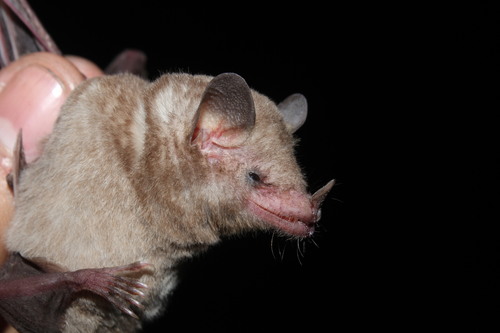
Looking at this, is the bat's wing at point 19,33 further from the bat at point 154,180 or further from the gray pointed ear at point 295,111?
the gray pointed ear at point 295,111

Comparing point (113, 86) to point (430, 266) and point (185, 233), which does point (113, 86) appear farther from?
point (430, 266)

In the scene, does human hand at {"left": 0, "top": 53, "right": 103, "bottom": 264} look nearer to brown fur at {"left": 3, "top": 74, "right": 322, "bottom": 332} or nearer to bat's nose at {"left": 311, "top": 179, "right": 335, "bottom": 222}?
brown fur at {"left": 3, "top": 74, "right": 322, "bottom": 332}

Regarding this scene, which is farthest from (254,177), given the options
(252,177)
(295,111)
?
(295,111)

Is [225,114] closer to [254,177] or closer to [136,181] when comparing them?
[254,177]

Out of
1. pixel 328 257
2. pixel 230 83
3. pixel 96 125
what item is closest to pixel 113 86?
pixel 96 125

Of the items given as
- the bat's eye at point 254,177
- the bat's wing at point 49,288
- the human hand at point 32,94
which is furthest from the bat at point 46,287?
the bat's eye at point 254,177

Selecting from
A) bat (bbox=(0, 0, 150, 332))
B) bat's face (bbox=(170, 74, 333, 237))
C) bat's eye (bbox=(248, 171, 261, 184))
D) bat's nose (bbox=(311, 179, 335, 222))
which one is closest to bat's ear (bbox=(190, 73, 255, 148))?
bat's face (bbox=(170, 74, 333, 237))
